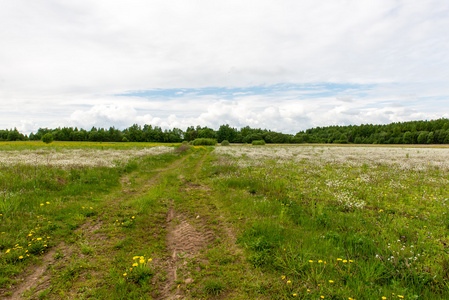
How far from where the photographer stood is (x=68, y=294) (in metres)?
4.20

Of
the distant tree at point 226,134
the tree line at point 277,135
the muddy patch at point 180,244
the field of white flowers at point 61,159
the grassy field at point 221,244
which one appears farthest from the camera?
the distant tree at point 226,134

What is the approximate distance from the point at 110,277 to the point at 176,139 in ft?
398

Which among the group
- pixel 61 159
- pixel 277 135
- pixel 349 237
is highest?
pixel 277 135

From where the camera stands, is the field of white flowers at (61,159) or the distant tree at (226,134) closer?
the field of white flowers at (61,159)

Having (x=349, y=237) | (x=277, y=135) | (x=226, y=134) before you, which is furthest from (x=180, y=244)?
(x=226, y=134)

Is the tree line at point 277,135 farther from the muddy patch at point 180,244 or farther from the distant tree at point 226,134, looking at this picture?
the muddy patch at point 180,244

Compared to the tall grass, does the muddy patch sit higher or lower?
lower

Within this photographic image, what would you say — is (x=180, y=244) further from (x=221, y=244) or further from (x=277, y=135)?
(x=277, y=135)

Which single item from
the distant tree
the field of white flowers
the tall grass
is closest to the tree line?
the distant tree

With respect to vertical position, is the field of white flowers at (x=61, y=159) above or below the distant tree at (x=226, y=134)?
below

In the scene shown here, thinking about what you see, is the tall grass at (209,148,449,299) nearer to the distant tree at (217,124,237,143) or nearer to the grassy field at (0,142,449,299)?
the grassy field at (0,142,449,299)

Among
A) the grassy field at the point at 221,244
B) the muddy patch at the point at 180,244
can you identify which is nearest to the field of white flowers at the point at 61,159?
the grassy field at the point at 221,244

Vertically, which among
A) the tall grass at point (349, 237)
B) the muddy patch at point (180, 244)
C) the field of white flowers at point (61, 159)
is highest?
the field of white flowers at point (61, 159)

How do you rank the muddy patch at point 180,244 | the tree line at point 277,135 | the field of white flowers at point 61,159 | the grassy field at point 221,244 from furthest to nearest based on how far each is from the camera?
the tree line at point 277,135, the field of white flowers at point 61,159, the muddy patch at point 180,244, the grassy field at point 221,244
